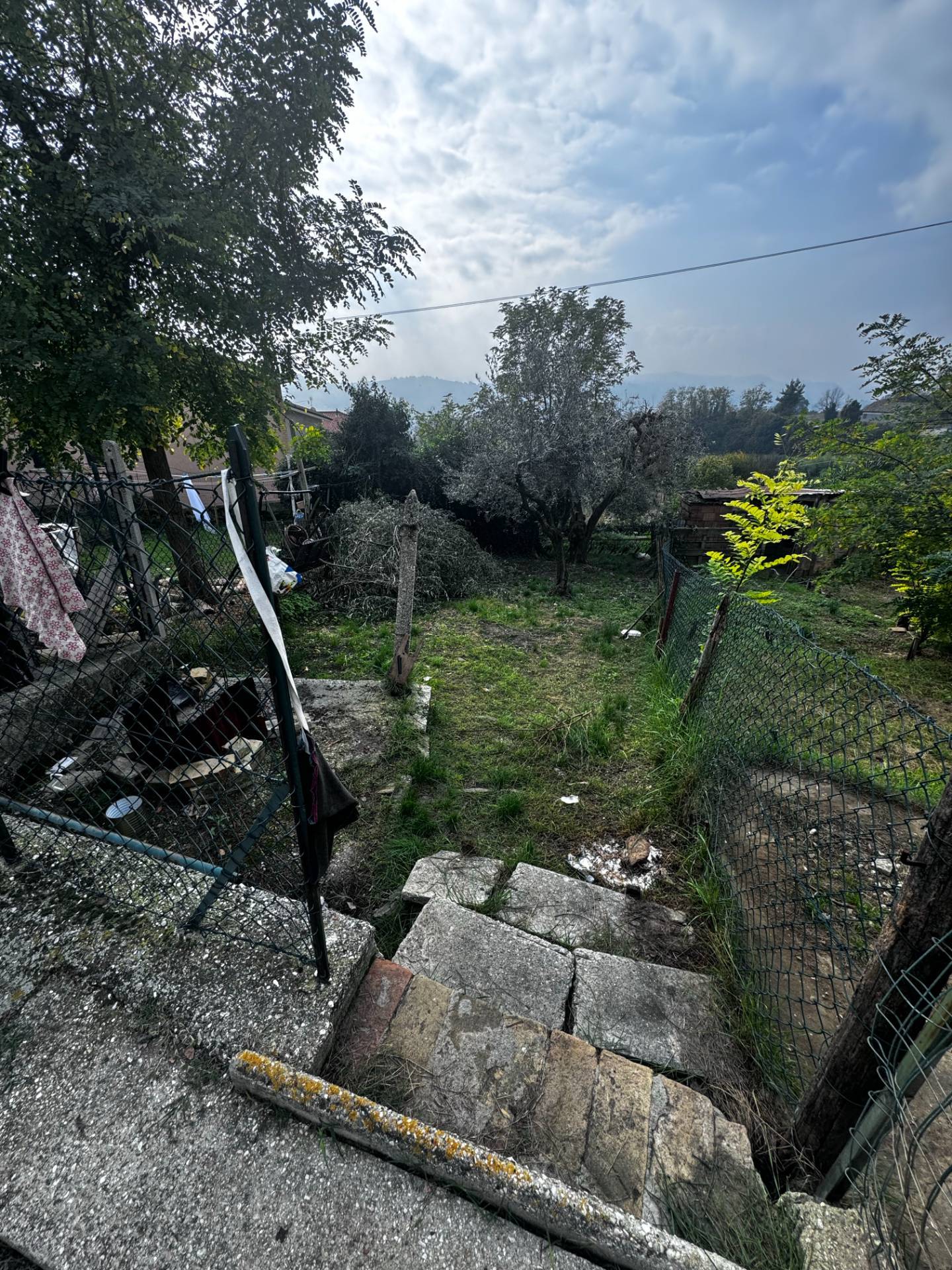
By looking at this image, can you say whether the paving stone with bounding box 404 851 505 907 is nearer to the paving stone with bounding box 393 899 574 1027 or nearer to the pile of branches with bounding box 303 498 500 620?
the paving stone with bounding box 393 899 574 1027

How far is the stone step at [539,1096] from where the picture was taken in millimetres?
1409

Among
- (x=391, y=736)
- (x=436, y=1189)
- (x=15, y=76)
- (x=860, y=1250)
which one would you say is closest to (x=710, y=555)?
(x=391, y=736)

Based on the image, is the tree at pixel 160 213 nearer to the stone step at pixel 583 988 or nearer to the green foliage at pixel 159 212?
the green foliage at pixel 159 212

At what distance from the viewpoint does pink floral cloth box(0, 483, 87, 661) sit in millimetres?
1846

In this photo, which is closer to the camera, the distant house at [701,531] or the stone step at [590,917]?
the stone step at [590,917]

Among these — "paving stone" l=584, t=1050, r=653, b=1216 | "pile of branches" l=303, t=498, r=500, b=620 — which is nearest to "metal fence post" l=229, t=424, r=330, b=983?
"paving stone" l=584, t=1050, r=653, b=1216

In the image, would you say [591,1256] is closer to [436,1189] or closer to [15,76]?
[436,1189]

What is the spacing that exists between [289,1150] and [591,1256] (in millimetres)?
Answer: 789

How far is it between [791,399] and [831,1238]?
54499mm

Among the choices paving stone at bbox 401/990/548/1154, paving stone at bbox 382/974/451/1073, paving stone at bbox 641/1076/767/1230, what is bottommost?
paving stone at bbox 641/1076/767/1230

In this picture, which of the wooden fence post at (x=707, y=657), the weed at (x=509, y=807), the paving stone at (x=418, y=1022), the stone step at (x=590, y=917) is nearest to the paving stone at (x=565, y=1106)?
the paving stone at (x=418, y=1022)

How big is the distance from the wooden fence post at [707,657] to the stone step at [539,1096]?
2.58 m

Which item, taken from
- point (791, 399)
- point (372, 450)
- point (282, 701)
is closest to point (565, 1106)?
point (282, 701)

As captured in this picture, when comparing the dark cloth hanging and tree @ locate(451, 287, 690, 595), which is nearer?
the dark cloth hanging
